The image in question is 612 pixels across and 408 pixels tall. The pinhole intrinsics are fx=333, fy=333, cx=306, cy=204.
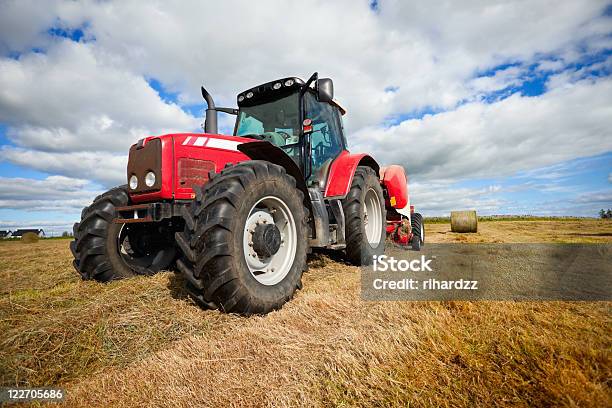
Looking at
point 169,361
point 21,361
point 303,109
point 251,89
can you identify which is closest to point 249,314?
point 169,361

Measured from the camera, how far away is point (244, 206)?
8.46 feet

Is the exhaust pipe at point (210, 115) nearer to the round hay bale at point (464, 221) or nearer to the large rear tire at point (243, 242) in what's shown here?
the large rear tire at point (243, 242)

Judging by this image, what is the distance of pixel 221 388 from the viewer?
1.51 meters

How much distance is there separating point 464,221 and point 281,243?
11.3 m

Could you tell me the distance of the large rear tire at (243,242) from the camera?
234 cm

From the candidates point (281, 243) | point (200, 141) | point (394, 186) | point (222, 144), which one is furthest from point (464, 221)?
point (200, 141)

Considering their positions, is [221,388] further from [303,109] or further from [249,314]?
[303,109]

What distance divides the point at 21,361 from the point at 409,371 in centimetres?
207

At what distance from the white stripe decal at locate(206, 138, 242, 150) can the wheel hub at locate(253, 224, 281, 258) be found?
3.41ft

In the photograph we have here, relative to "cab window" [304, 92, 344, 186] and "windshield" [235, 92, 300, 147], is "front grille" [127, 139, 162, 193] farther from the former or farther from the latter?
"cab window" [304, 92, 344, 186]

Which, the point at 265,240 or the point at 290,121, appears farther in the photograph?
the point at 290,121

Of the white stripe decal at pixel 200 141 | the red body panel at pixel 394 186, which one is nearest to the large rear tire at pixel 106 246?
the white stripe decal at pixel 200 141

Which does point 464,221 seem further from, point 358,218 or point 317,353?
point 317,353

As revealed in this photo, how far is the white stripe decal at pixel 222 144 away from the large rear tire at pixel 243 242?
694mm
